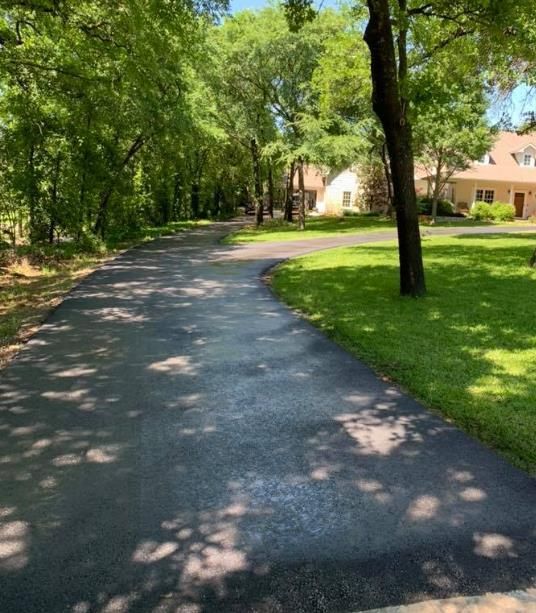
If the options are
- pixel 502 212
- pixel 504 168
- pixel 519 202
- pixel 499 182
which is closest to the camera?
pixel 502 212

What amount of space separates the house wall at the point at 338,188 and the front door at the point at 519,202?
1295cm

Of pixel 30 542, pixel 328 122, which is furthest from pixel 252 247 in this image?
pixel 30 542

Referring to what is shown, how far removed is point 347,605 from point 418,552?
59 centimetres

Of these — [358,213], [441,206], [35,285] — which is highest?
[441,206]

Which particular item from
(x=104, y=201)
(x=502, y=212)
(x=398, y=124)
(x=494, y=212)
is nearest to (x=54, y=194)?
(x=104, y=201)

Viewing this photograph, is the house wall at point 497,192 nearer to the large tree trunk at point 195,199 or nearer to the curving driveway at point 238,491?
the large tree trunk at point 195,199

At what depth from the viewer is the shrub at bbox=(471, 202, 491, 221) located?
40.0 m

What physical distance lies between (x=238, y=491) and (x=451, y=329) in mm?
5211

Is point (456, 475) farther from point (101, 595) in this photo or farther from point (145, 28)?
point (145, 28)

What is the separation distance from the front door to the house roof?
152 centimetres

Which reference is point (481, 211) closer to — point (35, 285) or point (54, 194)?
point (54, 194)

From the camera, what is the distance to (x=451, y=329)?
26.2 feet

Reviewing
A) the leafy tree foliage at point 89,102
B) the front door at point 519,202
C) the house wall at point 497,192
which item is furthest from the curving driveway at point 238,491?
the front door at point 519,202

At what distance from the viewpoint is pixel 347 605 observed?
8.63ft
